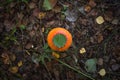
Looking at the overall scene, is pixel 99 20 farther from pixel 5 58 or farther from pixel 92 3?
pixel 5 58

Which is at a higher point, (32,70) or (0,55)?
(0,55)

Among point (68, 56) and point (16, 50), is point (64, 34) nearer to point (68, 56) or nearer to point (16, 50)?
point (68, 56)


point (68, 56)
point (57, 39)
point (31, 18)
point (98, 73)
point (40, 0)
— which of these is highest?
point (40, 0)

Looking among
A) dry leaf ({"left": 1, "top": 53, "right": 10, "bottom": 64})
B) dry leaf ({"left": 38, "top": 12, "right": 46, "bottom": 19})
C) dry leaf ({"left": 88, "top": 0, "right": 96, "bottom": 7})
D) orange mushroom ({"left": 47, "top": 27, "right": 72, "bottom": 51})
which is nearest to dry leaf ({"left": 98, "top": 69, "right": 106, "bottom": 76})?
orange mushroom ({"left": 47, "top": 27, "right": 72, "bottom": 51})

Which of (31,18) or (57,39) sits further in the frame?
(31,18)

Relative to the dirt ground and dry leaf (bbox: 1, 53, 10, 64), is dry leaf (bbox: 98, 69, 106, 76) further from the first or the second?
dry leaf (bbox: 1, 53, 10, 64)

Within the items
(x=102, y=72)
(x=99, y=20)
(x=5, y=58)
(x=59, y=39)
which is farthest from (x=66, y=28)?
(x=5, y=58)

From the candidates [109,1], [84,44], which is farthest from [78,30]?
[109,1]
